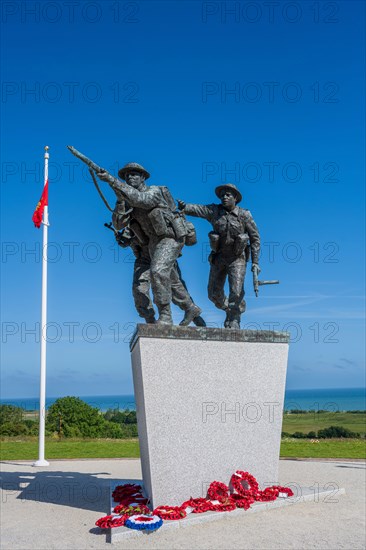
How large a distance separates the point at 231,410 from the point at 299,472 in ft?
12.9

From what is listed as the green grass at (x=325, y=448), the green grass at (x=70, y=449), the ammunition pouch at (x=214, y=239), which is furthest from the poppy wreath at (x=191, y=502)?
the green grass at (x=70, y=449)

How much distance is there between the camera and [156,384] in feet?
22.7

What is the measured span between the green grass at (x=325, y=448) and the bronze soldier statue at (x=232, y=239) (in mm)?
6106

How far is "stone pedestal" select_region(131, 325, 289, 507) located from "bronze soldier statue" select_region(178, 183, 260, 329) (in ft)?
3.13

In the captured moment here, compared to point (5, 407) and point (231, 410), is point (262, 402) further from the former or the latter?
point (5, 407)

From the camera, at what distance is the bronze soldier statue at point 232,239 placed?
8.32 m

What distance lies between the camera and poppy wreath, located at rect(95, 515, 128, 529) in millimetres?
6141

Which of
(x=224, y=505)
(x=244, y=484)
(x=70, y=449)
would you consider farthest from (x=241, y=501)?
(x=70, y=449)

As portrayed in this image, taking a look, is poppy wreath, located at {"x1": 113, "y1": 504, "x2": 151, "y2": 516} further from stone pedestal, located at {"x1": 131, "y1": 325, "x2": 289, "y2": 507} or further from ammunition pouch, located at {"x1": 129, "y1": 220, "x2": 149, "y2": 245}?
ammunition pouch, located at {"x1": 129, "y1": 220, "x2": 149, "y2": 245}

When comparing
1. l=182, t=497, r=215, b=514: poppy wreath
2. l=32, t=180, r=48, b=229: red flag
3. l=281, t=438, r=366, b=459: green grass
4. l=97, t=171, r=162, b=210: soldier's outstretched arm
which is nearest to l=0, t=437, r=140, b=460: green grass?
l=281, t=438, r=366, b=459: green grass

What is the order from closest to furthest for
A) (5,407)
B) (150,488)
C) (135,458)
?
(150,488) < (135,458) < (5,407)

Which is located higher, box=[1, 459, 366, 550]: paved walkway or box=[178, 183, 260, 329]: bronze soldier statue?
box=[178, 183, 260, 329]: bronze soldier statue

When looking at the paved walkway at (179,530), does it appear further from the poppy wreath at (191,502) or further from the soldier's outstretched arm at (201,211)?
the soldier's outstretched arm at (201,211)

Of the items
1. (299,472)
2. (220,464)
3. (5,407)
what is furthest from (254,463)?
(5,407)
